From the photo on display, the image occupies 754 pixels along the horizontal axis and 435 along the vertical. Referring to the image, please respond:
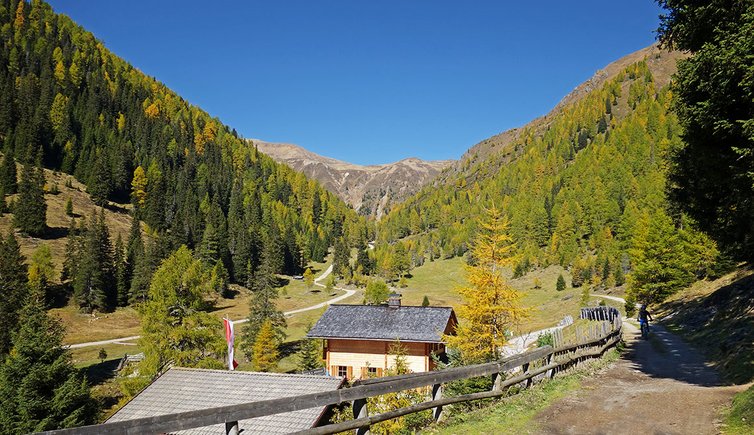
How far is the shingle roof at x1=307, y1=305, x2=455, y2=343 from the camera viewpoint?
3594 cm

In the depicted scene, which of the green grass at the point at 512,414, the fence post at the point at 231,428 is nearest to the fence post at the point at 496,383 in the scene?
the green grass at the point at 512,414

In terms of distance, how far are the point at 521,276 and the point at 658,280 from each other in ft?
206

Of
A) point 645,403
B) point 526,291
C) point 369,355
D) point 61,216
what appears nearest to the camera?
point 645,403

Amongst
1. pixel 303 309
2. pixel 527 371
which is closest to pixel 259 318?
pixel 303 309

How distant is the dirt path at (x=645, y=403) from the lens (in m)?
9.30

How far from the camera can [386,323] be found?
37.8m

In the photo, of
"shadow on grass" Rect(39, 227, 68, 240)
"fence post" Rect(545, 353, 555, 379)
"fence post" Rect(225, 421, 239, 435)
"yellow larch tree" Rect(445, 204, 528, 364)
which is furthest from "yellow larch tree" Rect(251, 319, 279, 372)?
"shadow on grass" Rect(39, 227, 68, 240)

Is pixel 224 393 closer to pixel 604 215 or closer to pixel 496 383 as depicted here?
pixel 496 383

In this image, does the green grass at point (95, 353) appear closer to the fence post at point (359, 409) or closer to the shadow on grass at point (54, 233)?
the shadow on grass at point (54, 233)

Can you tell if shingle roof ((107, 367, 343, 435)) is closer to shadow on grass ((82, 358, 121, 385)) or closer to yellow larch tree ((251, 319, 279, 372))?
yellow larch tree ((251, 319, 279, 372))

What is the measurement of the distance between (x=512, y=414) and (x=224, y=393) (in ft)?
43.7

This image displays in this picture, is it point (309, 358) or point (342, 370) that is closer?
point (342, 370)

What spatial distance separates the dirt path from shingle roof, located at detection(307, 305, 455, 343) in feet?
64.8

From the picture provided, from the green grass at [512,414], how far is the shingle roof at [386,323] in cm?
2243
